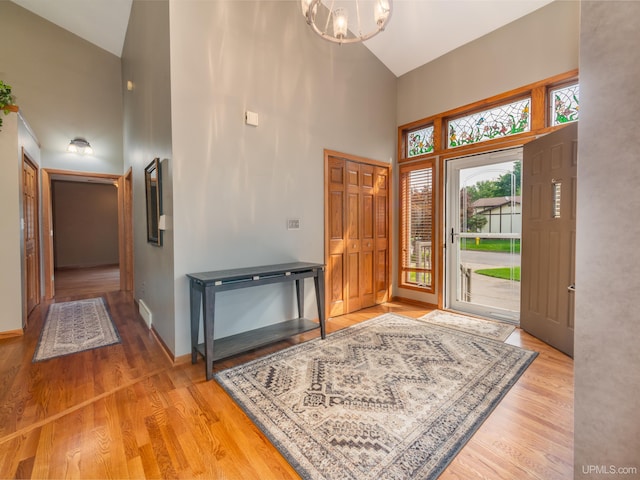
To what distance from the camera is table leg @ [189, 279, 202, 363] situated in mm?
2447

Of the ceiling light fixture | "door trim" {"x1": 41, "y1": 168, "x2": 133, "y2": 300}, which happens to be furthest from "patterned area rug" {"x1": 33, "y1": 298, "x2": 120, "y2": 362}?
the ceiling light fixture

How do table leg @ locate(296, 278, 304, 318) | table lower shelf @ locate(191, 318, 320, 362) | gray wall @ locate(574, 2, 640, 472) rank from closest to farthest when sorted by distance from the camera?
gray wall @ locate(574, 2, 640, 472) < table lower shelf @ locate(191, 318, 320, 362) < table leg @ locate(296, 278, 304, 318)

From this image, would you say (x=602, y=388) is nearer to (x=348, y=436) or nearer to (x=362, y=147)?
(x=348, y=436)

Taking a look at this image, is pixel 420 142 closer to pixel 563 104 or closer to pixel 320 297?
pixel 563 104

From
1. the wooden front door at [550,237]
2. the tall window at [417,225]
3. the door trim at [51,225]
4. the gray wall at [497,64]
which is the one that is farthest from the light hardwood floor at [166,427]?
the gray wall at [497,64]

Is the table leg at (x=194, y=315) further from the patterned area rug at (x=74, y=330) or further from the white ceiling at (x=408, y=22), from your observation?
the white ceiling at (x=408, y=22)

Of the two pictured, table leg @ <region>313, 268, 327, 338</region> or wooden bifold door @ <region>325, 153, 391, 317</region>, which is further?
wooden bifold door @ <region>325, 153, 391, 317</region>

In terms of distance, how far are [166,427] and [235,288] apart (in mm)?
984

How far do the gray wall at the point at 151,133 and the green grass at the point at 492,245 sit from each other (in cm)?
361

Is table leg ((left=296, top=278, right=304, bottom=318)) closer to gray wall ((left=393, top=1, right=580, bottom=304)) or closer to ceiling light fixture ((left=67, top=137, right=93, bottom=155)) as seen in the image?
gray wall ((left=393, top=1, right=580, bottom=304))

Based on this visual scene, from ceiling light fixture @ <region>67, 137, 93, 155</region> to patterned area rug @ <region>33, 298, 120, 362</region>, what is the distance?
8.16 feet

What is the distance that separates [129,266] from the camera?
5.41 m

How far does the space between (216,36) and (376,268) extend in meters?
3.37

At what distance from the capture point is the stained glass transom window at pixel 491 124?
3406 millimetres
